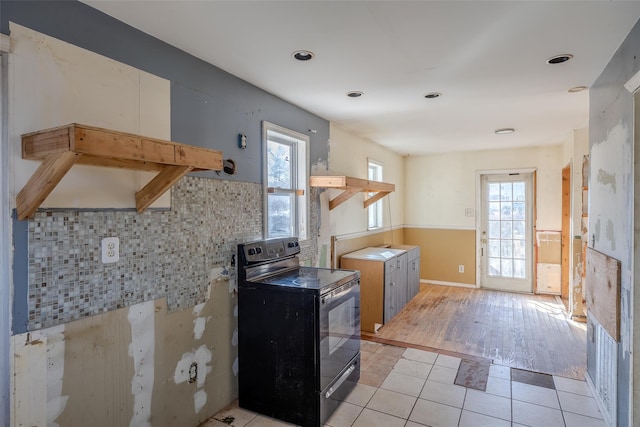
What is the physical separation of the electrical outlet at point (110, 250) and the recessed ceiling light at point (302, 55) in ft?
4.88

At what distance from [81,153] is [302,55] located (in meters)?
1.44

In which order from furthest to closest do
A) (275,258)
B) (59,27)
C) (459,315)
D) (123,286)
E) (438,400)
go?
(459,315) < (275,258) < (438,400) < (123,286) < (59,27)

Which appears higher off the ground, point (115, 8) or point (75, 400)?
point (115, 8)

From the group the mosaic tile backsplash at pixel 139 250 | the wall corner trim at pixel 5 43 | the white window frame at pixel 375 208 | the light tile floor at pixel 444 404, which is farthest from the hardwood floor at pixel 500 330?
the wall corner trim at pixel 5 43

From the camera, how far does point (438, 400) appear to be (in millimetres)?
2613

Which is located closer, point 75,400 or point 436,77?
point 75,400

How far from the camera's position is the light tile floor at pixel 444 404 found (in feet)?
7.73

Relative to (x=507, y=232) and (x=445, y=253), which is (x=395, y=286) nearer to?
(x=445, y=253)

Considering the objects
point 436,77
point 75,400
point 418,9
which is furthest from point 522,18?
point 75,400

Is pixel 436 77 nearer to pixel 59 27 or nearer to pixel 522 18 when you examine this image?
pixel 522 18

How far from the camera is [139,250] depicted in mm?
1932

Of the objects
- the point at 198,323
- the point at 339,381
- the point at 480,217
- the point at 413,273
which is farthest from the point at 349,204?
the point at 480,217

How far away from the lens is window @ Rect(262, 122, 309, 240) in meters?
3.04

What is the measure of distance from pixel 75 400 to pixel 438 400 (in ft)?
7.44
